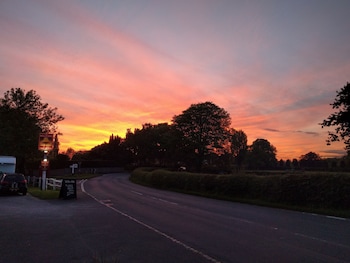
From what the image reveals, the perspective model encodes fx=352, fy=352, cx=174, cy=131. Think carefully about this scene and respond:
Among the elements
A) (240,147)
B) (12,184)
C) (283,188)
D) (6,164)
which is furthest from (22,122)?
(240,147)

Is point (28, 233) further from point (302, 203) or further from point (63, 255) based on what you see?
point (302, 203)

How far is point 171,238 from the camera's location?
386 inches

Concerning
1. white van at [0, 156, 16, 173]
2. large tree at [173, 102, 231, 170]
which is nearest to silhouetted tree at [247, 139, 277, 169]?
large tree at [173, 102, 231, 170]

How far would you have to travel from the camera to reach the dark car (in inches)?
1029

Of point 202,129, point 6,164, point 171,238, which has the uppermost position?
point 202,129

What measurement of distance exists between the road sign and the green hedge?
12.4 metres

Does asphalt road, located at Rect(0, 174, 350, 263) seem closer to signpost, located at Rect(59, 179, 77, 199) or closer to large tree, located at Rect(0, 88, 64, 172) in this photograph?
signpost, located at Rect(59, 179, 77, 199)

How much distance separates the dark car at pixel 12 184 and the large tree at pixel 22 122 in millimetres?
19733

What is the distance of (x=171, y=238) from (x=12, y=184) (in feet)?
66.9

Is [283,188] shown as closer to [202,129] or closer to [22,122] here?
[22,122]

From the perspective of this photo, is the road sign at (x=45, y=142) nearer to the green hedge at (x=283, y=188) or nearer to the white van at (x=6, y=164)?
the white van at (x=6, y=164)

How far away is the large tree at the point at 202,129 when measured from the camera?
76875mm

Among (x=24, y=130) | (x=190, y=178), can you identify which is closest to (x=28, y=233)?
(x=190, y=178)

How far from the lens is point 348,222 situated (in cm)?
1335
